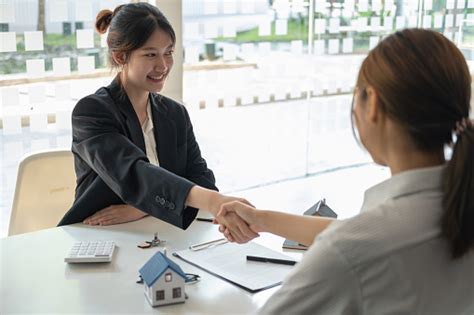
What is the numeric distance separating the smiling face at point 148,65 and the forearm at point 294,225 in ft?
2.80

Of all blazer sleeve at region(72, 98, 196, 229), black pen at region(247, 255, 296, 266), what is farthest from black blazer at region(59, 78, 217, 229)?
black pen at region(247, 255, 296, 266)

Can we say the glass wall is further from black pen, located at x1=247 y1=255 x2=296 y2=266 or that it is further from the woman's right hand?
black pen, located at x1=247 y1=255 x2=296 y2=266

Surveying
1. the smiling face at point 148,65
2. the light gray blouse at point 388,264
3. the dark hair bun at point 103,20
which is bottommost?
the light gray blouse at point 388,264

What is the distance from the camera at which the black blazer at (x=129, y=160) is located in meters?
2.15

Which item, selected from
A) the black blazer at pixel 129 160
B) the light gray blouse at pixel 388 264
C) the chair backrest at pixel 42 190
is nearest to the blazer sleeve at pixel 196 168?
the black blazer at pixel 129 160

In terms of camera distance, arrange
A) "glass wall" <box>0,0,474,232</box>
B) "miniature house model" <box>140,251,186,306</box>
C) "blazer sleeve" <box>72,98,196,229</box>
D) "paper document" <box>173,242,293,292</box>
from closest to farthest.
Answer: "miniature house model" <box>140,251,186,306</box>
"paper document" <box>173,242,293,292</box>
"blazer sleeve" <box>72,98,196,229</box>
"glass wall" <box>0,0,474,232</box>

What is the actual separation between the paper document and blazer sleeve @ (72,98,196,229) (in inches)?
8.3

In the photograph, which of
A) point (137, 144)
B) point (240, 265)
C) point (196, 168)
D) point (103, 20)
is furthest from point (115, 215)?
point (103, 20)

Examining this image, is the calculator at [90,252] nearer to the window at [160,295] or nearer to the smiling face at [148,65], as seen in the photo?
the window at [160,295]

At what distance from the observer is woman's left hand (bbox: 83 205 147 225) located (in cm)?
226

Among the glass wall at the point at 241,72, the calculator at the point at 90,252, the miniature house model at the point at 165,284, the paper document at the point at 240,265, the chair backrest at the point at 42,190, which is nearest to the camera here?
the miniature house model at the point at 165,284

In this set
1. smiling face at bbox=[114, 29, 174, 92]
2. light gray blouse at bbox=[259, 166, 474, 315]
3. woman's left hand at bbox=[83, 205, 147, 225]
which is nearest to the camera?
light gray blouse at bbox=[259, 166, 474, 315]

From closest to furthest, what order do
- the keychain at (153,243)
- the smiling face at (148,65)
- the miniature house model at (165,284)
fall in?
1. the miniature house model at (165,284)
2. the keychain at (153,243)
3. the smiling face at (148,65)

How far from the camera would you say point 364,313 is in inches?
43.3
